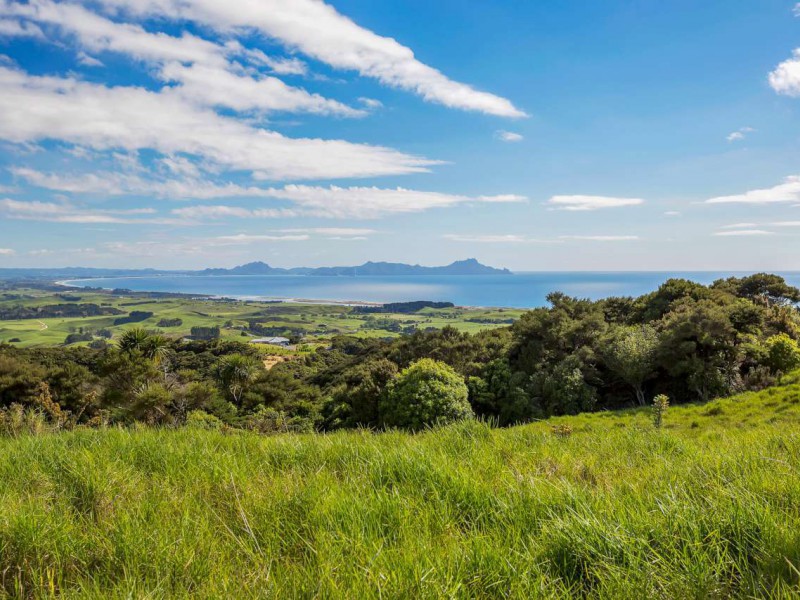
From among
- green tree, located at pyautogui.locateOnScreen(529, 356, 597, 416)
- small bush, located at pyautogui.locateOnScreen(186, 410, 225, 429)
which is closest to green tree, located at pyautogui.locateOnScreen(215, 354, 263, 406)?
small bush, located at pyautogui.locateOnScreen(186, 410, 225, 429)

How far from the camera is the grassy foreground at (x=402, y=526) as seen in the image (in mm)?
1722

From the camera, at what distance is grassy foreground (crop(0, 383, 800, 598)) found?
1722mm

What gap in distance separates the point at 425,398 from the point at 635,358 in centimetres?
1251

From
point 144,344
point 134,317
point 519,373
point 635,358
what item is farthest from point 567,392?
point 134,317

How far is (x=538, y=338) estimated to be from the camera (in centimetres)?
3438

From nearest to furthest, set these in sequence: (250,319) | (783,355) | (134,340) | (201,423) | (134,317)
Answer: (201,423) < (783,355) < (134,340) < (250,319) < (134,317)

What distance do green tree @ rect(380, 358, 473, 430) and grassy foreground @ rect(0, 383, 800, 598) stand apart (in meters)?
A: 19.0

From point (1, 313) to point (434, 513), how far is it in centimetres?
26554

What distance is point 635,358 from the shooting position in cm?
2419

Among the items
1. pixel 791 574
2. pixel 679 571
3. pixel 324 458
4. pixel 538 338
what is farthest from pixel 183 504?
pixel 538 338

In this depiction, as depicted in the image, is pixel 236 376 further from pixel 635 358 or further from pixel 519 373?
pixel 635 358

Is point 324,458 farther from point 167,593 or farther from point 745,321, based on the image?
point 745,321

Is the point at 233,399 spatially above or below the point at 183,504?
below

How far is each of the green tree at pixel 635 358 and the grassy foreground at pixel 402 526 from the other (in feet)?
75.4
